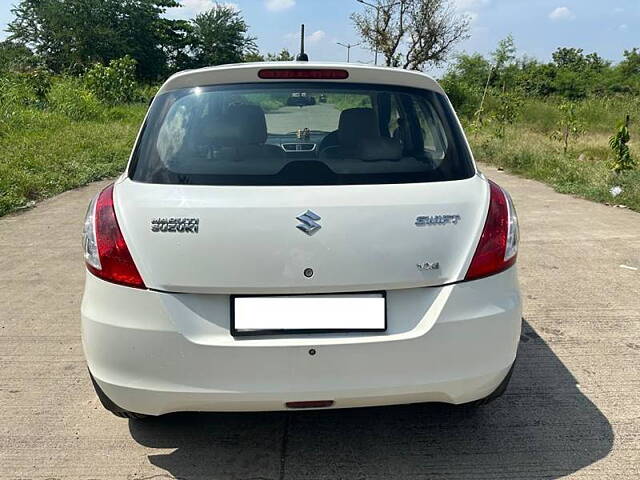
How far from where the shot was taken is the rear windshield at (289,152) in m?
2.22

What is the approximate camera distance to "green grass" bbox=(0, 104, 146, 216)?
820 cm

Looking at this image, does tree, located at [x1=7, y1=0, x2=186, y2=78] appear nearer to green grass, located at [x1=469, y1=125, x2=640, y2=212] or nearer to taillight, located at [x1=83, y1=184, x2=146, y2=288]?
green grass, located at [x1=469, y1=125, x2=640, y2=212]

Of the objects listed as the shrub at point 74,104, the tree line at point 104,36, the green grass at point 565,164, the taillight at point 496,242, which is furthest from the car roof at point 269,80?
the tree line at point 104,36

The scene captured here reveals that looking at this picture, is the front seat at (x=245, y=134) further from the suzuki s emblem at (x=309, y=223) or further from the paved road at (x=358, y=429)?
the paved road at (x=358, y=429)

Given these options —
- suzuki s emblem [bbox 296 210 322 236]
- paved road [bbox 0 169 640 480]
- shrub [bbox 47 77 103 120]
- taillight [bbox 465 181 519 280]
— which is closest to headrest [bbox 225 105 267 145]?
suzuki s emblem [bbox 296 210 322 236]

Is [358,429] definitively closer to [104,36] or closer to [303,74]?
[303,74]

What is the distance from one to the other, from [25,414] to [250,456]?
115cm

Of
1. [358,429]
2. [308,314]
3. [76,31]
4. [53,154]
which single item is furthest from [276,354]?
[76,31]

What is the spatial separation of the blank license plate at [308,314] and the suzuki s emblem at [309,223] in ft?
0.75

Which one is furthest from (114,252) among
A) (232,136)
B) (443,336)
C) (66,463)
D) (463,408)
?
(463,408)

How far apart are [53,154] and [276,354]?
980 cm

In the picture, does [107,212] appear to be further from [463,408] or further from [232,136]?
[463,408]

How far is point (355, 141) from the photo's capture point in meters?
2.45

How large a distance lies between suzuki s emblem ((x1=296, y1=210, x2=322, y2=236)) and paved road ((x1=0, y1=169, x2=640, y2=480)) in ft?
3.31
